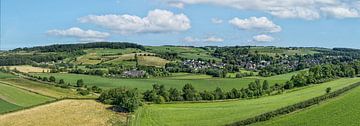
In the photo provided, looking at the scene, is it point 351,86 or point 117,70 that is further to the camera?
point 117,70

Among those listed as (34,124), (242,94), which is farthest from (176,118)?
(242,94)

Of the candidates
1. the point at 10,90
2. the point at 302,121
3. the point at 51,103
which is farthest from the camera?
the point at 10,90

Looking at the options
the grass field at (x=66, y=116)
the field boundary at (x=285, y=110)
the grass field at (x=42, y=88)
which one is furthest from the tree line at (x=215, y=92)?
the field boundary at (x=285, y=110)

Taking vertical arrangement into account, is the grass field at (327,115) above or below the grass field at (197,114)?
above

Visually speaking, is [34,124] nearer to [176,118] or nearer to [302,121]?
[176,118]

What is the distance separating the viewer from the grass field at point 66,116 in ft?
263

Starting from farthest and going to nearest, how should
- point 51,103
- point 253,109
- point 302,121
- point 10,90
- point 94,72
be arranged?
point 94,72, point 10,90, point 51,103, point 253,109, point 302,121

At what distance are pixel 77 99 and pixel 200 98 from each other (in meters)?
26.0

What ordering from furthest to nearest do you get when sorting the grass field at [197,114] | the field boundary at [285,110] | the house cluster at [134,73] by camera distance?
the house cluster at [134,73], the grass field at [197,114], the field boundary at [285,110]

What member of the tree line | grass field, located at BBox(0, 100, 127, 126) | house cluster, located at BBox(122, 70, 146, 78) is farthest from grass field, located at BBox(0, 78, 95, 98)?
house cluster, located at BBox(122, 70, 146, 78)

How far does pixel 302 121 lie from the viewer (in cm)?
6806

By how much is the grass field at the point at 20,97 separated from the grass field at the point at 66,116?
15.4 ft

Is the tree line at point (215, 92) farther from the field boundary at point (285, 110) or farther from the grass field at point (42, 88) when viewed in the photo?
the field boundary at point (285, 110)

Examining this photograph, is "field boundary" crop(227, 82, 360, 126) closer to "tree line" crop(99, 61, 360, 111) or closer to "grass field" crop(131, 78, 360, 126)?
"grass field" crop(131, 78, 360, 126)
